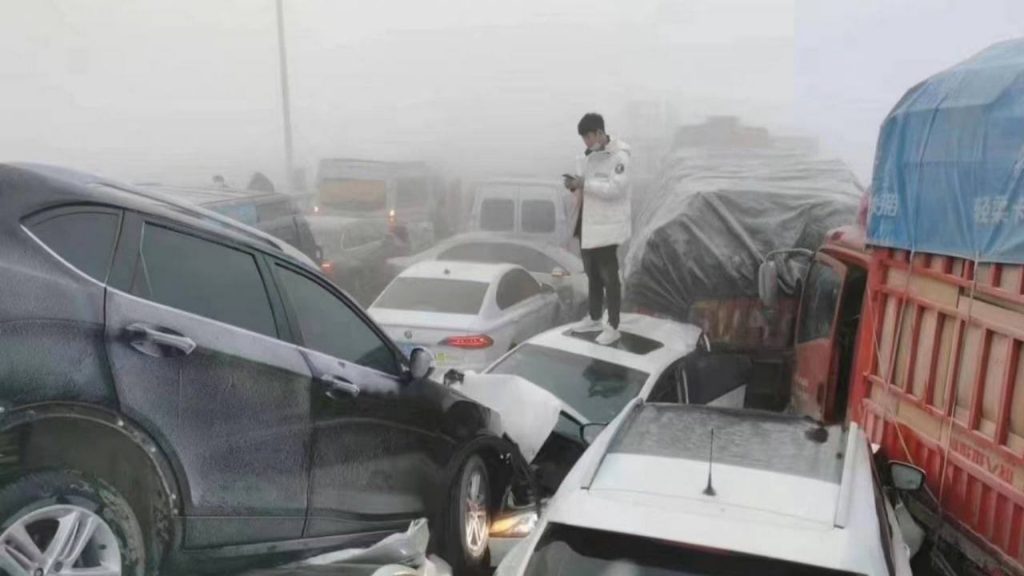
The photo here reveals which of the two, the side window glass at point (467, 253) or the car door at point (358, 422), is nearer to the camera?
the car door at point (358, 422)

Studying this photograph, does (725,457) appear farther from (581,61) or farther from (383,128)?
(581,61)

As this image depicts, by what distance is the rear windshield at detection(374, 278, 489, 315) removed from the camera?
317 inches

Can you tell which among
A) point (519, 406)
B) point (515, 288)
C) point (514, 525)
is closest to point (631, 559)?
point (514, 525)

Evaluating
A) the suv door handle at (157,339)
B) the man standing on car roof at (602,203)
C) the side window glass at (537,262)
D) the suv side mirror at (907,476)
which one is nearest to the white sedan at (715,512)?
the suv side mirror at (907,476)

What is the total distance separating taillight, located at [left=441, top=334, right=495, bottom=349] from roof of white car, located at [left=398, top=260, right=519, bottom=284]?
875 millimetres

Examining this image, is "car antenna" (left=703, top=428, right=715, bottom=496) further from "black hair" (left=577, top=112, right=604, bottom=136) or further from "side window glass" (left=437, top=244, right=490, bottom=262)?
"side window glass" (left=437, top=244, right=490, bottom=262)

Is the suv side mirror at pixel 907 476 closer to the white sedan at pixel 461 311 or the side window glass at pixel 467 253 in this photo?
the white sedan at pixel 461 311

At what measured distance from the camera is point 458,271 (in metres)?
8.65

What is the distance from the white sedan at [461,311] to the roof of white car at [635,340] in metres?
0.81

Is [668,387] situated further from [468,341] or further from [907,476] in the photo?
[907,476]

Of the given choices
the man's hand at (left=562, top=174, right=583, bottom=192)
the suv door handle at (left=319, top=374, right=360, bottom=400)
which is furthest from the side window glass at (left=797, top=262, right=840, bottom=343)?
the suv door handle at (left=319, top=374, right=360, bottom=400)

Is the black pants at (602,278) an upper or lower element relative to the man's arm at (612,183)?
lower

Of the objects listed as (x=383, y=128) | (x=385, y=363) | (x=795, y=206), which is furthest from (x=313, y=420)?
(x=383, y=128)

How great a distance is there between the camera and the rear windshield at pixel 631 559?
2.42 meters
